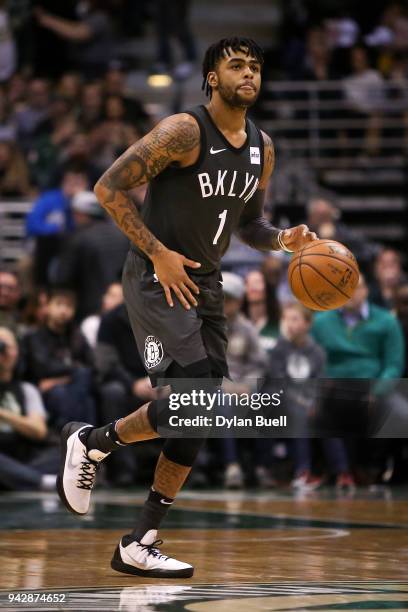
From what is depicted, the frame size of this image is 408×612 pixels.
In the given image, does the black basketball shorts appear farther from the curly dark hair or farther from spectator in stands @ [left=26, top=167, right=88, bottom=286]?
spectator in stands @ [left=26, top=167, right=88, bottom=286]

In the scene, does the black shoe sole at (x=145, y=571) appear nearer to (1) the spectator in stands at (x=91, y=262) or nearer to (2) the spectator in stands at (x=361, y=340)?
(2) the spectator in stands at (x=361, y=340)

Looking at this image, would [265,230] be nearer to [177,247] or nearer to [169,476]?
[177,247]

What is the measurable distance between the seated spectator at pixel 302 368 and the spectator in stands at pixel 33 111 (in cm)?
612

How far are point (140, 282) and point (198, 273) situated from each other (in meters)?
0.24

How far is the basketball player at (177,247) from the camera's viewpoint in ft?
18.1

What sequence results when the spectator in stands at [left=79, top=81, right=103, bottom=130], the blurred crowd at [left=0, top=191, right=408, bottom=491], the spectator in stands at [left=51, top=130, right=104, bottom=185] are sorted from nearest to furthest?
1. the blurred crowd at [left=0, top=191, right=408, bottom=491]
2. the spectator in stands at [left=51, top=130, right=104, bottom=185]
3. the spectator in stands at [left=79, top=81, right=103, bottom=130]

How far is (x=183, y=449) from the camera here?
5.52m

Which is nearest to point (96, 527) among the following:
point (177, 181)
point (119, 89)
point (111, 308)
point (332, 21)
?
point (177, 181)

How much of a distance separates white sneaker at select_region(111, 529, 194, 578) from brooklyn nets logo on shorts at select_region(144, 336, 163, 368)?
2.28 feet

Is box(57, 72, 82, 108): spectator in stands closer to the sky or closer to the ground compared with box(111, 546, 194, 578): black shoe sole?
closer to the sky

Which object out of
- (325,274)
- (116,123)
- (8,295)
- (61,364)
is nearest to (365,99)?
(116,123)

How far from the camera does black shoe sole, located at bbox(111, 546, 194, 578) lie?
540cm

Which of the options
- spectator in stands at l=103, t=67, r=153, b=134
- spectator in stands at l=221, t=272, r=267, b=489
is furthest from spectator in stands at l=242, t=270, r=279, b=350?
spectator in stands at l=103, t=67, r=153, b=134

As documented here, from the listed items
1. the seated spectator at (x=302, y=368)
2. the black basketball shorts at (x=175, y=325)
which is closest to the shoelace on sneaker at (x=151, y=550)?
the black basketball shorts at (x=175, y=325)
